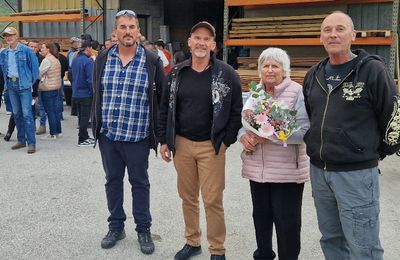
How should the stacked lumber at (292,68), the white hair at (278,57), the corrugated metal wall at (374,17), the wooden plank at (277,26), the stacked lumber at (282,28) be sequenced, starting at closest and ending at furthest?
the white hair at (278,57), the corrugated metal wall at (374,17), the stacked lumber at (292,68), the stacked lumber at (282,28), the wooden plank at (277,26)

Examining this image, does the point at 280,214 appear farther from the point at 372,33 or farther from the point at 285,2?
the point at 285,2

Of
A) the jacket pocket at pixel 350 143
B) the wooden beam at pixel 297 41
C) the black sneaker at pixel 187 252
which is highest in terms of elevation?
the wooden beam at pixel 297 41

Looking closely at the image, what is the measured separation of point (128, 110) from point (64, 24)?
1448 cm

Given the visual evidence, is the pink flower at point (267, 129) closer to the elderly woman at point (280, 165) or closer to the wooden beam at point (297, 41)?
the elderly woman at point (280, 165)

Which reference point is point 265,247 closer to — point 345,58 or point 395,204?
point 345,58

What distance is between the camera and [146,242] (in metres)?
3.93

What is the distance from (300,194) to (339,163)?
22.7 inches

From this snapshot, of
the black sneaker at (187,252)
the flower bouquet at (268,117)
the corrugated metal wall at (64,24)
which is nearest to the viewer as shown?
the flower bouquet at (268,117)

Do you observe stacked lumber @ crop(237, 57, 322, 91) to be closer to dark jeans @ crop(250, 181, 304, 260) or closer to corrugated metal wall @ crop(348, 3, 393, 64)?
corrugated metal wall @ crop(348, 3, 393, 64)

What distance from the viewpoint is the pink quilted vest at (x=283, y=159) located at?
310cm

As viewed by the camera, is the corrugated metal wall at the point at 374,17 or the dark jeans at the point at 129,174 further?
the corrugated metal wall at the point at 374,17

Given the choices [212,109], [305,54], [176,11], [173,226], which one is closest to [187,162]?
[212,109]

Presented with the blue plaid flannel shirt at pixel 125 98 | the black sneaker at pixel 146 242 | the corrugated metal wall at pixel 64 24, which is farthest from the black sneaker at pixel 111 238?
the corrugated metal wall at pixel 64 24

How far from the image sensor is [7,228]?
438 cm
